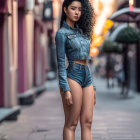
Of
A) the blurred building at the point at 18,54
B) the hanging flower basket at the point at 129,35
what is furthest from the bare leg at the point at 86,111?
the hanging flower basket at the point at 129,35

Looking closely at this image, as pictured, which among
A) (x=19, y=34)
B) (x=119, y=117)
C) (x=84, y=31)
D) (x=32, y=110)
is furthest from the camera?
(x=19, y=34)

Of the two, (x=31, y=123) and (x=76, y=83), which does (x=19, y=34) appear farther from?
(x=76, y=83)

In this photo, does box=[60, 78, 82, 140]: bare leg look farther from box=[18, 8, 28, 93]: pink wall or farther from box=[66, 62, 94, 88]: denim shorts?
box=[18, 8, 28, 93]: pink wall

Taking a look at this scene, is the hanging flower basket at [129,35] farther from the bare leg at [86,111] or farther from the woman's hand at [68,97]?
the woman's hand at [68,97]

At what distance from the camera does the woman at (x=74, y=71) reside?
4.05 m

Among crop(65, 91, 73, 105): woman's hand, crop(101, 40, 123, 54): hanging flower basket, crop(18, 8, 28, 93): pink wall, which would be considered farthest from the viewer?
crop(101, 40, 123, 54): hanging flower basket

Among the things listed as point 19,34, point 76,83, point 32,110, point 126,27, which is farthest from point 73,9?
point 126,27

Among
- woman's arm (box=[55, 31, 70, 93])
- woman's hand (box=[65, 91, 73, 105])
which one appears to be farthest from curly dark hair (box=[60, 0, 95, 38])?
woman's hand (box=[65, 91, 73, 105])

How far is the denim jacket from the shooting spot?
158 inches

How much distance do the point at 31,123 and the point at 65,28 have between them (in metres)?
4.34

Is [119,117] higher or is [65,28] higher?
[65,28]

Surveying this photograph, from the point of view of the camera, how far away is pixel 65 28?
13.7ft

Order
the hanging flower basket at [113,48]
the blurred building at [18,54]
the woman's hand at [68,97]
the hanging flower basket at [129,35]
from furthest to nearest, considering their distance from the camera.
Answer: the hanging flower basket at [113,48] → the hanging flower basket at [129,35] → the blurred building at [18,54] → the woman's hand at [68,97]

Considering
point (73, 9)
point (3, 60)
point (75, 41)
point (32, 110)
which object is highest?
point (73, 9)
